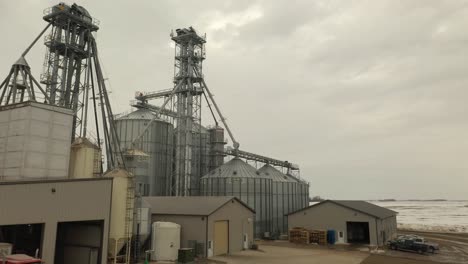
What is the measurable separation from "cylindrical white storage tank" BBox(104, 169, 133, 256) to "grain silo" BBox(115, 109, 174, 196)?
2486 centimetres

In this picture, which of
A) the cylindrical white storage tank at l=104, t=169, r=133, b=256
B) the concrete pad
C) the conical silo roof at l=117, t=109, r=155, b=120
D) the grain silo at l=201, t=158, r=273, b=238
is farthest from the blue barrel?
the conical silo roof at l=117, t=109, r=155, b=120

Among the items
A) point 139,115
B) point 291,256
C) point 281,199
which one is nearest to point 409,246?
point 291,256

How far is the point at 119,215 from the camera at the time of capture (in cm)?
2923

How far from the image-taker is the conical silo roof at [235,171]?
56.7 meters

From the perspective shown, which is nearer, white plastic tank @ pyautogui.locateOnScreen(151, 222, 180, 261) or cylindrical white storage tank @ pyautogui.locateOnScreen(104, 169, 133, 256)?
cylindrical white storage tank @ pyautogui.locateOnScreen(104, 169, 133, 256)

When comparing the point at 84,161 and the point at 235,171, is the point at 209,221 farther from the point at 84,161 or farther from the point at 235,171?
the point at 235,171

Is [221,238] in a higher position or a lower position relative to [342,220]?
lower

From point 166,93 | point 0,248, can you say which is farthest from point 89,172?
point 166,93

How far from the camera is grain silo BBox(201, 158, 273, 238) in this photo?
182 ft

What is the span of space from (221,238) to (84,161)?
16.6m

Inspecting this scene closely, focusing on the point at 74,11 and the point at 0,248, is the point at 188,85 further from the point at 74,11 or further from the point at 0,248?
the point at 0,248

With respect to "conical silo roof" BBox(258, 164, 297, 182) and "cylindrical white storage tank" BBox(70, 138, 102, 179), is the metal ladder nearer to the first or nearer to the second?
"cylindrical white storage tank" BBox(70, 138, 102, 179)

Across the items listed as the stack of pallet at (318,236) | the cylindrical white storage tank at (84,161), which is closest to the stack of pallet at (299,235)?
the stack of pallet at (318,236)

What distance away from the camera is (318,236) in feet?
166
